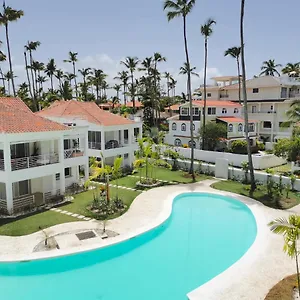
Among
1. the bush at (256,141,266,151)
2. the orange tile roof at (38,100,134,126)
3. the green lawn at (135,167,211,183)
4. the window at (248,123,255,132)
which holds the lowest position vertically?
the green lawn at (135,167,211,183)

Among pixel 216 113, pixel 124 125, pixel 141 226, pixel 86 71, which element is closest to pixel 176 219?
pixel 141 226

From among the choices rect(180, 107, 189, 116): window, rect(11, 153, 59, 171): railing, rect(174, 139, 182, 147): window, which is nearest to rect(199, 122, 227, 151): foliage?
rect(174, 139, 182, 147): window

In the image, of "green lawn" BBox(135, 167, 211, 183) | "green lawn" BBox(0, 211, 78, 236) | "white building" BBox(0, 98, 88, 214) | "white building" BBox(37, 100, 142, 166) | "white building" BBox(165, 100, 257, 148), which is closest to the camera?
"green lawn" BBox(0, 211, 78, 236)

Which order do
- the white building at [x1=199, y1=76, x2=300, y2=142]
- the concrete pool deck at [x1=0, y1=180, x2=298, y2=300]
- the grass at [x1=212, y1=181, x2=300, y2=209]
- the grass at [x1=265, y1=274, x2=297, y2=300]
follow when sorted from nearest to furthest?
the grass at [x1=265, y1=274, x2=297, y2=300] → the concrete pool deck at [x1=0, y1=180, x2=298, y2=300] → the grass at [x1=212, y1=181, x2=300, y2=209] → the white building at [x1=199, y1=76, x2=300, y2=142]

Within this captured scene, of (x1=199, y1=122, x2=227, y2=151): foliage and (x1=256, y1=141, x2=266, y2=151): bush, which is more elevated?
(x1=199, y1=122, x2=227, y2=151): foliage

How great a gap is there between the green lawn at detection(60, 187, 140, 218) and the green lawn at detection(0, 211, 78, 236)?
1.14 meters

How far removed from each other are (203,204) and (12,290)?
1452cm

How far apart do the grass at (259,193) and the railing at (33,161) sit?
1338 cm

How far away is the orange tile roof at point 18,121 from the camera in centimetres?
2044

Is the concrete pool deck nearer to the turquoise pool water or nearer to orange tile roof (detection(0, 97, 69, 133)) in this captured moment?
the turquoise pool water

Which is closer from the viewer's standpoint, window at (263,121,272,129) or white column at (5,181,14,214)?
white column at (5,181,14,214)

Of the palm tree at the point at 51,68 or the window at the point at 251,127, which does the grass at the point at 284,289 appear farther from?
the palm tree at the point at 51,68

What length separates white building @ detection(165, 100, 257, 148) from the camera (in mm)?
44688

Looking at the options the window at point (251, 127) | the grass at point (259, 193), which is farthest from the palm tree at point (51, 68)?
the grass at point (259, 193)
